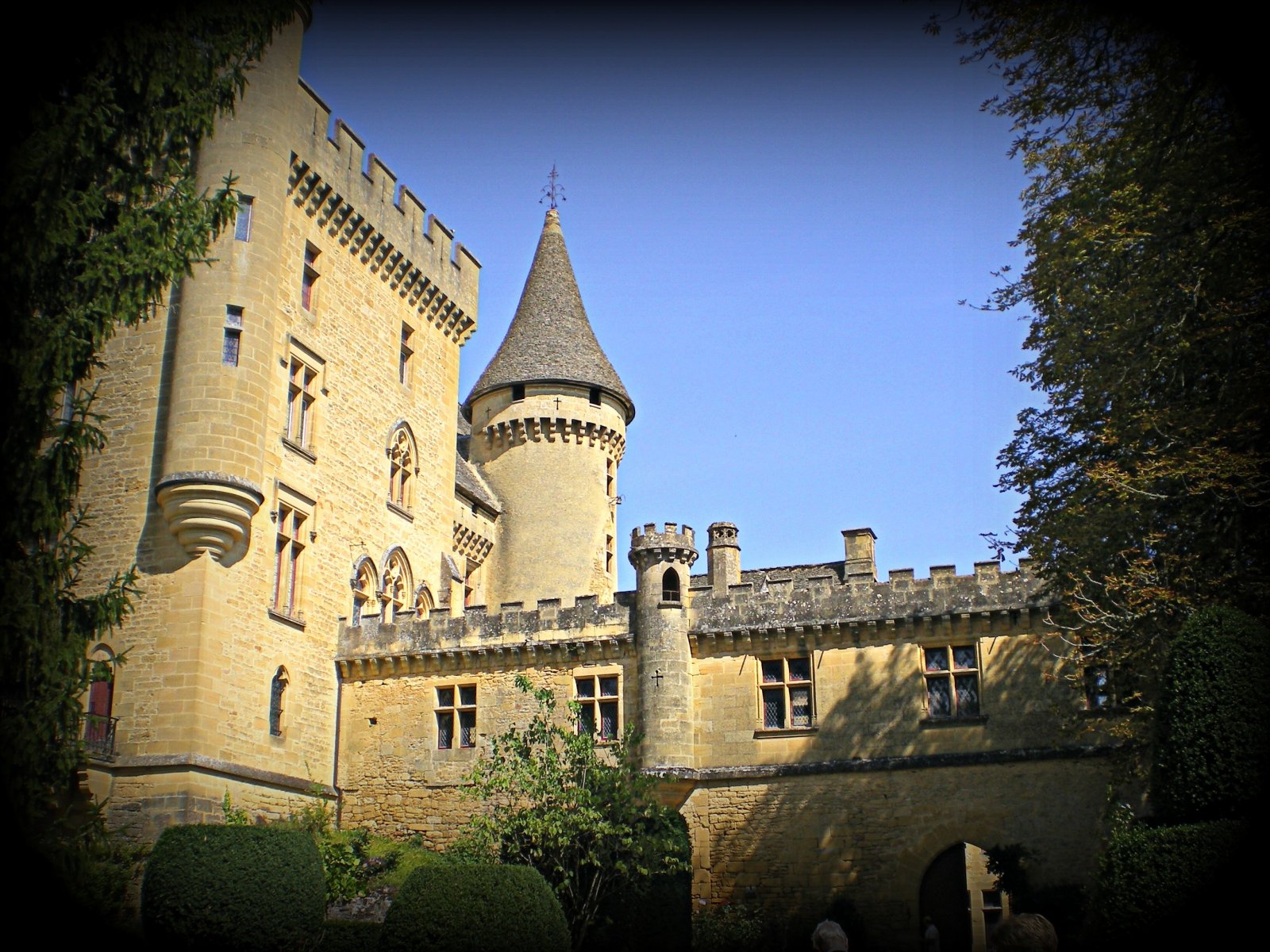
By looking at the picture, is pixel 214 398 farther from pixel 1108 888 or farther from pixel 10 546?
pixel 1108 888

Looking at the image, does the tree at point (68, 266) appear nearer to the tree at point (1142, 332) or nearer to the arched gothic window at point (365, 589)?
the tree at point (1142, 332)

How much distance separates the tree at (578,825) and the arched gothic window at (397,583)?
267 inches

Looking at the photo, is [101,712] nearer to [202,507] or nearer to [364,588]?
[202,507]

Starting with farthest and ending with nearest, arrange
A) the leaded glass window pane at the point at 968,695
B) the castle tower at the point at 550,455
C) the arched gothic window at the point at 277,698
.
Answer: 1. the castle tower at the point at 550,455
2. the arched gothic window at the point at 277,698
3. the leaded glass window pane at the point at 968,695

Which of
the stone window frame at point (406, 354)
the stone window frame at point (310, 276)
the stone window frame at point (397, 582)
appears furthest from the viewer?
the stone window frame at point (406, 354)

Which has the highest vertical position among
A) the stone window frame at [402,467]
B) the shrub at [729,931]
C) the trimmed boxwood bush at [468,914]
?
the stone window frame at [402,467]

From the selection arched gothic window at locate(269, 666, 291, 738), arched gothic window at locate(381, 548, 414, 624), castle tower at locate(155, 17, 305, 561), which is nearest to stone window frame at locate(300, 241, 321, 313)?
castle tower at locate(155, 17, 305, 561)

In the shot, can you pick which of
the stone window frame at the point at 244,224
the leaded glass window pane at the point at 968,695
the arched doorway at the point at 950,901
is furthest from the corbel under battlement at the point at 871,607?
the stone window frame at the point at 244,224

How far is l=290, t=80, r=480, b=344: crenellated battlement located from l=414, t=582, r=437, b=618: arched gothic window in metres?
6.59

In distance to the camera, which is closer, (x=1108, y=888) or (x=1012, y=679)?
(x=1108, y=888)

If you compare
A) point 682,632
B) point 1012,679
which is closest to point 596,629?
point 682,632

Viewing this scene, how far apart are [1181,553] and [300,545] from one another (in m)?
16.3

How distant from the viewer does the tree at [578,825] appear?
69.2 feet

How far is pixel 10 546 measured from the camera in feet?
42.1
